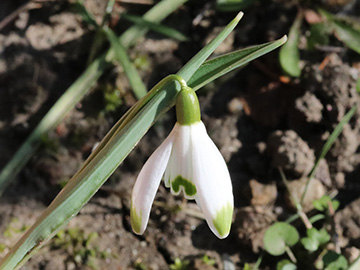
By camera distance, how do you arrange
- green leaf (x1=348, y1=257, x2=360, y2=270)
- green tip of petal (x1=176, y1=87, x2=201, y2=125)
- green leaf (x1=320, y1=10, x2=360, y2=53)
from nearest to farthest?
green tip of petal (x1=176, y1=87, x2=201, y2=125) < green leaf (x1=348, y1=257, x2=360, y2=270) < green leaf (x1=320, y1=10, x2=360, y2=53)

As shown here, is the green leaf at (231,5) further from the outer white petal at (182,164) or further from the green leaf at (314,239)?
the outer white petal at (182,164)

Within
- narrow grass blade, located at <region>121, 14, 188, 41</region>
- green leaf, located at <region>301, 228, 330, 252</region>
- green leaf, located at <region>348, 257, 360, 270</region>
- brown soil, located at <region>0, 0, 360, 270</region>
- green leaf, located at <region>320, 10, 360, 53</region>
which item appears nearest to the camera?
green leaf, located at <region>348, 257, 360, 270</region>

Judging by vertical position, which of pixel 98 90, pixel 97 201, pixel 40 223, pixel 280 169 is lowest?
pixel 280 169

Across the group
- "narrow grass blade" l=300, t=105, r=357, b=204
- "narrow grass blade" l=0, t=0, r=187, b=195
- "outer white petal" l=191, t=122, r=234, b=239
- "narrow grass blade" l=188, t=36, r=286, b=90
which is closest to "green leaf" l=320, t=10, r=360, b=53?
"narrow grass blade" l=300, t=105, r=357, b=204

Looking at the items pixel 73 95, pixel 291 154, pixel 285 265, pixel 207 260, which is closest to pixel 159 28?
pixel 73 95

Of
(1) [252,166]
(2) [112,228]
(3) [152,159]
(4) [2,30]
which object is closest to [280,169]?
(1) [252,166]

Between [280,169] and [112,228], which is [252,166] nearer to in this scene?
[280,169]

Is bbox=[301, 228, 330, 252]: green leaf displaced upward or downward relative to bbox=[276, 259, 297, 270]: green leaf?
upward

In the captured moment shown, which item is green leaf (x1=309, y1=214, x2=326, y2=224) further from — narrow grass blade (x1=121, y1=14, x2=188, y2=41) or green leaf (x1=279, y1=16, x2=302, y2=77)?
narrow grass blade (x1=121, y1=14, x2=188, y2=41)
